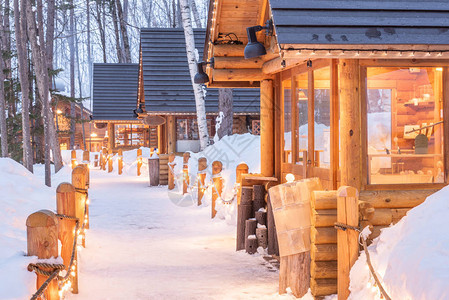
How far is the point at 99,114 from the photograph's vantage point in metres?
32.0

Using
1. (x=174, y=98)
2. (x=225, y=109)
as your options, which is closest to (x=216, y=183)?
(x=225, y=109)

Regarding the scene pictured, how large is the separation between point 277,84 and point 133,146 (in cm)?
2633

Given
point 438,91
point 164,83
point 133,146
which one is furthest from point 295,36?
point 133,146

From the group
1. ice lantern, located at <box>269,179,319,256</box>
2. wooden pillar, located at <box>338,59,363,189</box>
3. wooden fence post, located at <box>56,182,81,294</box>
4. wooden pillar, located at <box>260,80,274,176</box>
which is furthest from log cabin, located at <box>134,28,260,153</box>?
wooden fence post, located at <box>56,182,81,294</box>

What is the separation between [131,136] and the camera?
34.8m

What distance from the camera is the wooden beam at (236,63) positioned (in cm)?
955

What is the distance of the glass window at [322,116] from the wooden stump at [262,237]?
1.47 metres

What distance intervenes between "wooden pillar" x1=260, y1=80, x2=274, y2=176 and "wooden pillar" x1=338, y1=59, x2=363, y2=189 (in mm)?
3073

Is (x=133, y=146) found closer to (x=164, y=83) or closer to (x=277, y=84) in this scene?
(x=164, y=83)

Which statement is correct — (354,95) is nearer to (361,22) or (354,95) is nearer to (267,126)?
(361,22)

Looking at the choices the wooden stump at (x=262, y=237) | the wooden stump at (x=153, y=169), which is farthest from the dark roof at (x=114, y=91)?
the wooden stump at (x=262, y=237)

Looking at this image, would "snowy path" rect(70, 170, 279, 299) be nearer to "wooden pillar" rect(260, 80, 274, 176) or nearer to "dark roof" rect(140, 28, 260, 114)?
"wooden pillar" rect(260, 80, 274, 176)

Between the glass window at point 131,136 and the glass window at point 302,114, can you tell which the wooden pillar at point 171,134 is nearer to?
the glass window at point 131,136

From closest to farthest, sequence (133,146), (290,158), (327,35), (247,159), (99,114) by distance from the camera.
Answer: (327,35), (290,158), (247,159), (99,114), (133,146)
